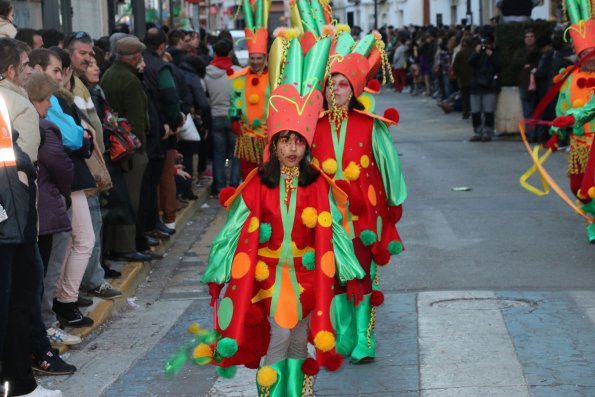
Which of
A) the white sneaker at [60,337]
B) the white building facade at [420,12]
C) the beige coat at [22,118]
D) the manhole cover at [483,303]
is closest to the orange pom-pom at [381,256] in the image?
the manhole cover at [483,303]

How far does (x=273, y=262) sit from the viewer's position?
6.06 metres

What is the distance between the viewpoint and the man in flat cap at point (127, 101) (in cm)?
1038

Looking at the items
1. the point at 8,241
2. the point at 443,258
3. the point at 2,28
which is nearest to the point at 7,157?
the point at 8,241

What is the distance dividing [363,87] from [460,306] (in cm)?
196

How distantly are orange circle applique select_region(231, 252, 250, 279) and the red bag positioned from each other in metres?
3.70

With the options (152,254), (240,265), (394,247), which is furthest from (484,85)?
(240,265)

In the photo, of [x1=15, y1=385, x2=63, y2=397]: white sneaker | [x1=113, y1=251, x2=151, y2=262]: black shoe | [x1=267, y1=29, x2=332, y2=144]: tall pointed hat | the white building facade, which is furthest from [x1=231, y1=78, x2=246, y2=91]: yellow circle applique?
the white building facade

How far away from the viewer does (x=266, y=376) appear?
19.2ft

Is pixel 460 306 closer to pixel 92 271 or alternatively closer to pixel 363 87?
pixel 363 87

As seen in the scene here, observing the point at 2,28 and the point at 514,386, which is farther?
the point at 2,28

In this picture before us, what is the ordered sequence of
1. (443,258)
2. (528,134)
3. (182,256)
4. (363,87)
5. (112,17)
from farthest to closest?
(528,134)
(112,17)
(182,256)
(443,258)
(363,87)

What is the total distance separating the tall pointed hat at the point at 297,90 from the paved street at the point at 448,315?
1.60 m

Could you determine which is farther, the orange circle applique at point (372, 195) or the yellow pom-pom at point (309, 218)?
the orange circle applique at point (372, 195)

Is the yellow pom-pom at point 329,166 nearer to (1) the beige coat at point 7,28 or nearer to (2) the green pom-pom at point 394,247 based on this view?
(2) the green pom-pom at point 394,247
